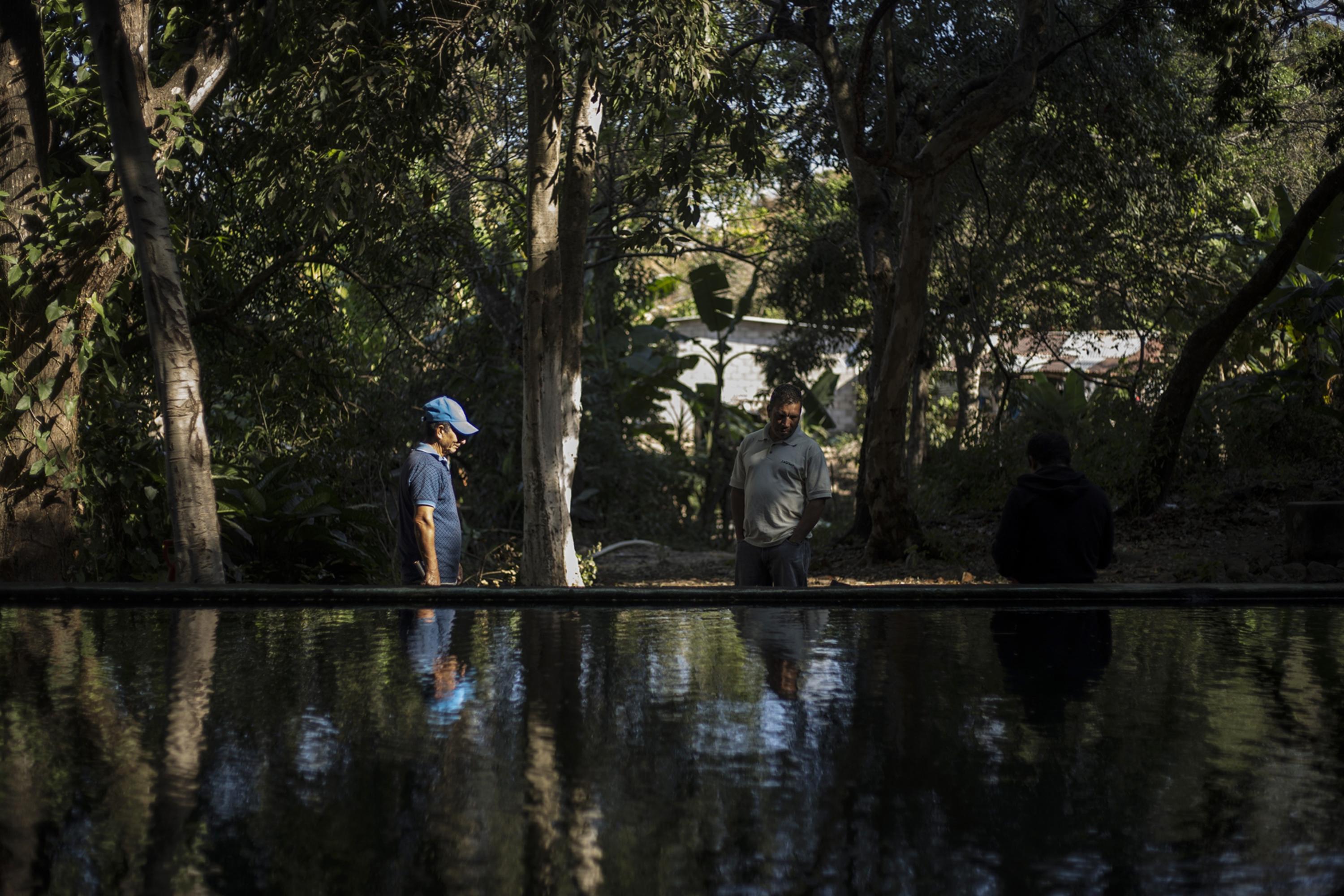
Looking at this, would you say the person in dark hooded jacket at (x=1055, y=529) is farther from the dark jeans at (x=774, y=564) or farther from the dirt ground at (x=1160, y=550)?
the dirt ground at (x=1160, y=550)

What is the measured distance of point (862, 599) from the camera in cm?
274

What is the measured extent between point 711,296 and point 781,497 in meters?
10.2

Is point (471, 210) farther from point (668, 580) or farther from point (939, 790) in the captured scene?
point (939, 790)

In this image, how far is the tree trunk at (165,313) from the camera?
5.49 metres

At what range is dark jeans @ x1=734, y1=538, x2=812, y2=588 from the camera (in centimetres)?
625

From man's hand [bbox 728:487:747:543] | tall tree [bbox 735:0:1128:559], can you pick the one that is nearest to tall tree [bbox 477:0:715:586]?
tall tree [bbox 735:0:1128:559]

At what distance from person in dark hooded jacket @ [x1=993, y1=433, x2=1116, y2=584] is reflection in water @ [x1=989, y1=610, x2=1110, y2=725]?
274 centimetres

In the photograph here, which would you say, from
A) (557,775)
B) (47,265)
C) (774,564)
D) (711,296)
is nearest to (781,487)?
(774,564)

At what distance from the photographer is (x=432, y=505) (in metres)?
5.89

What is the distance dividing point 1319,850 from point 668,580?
484 inches

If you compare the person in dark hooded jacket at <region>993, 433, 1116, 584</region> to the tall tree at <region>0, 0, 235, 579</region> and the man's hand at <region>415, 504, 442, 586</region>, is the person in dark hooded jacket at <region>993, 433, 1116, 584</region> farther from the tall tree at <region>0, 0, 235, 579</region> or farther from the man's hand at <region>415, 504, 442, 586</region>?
the tall tree at <region>0, 0, 235, 579</region>

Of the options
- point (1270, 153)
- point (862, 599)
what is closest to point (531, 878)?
point (862, 599)

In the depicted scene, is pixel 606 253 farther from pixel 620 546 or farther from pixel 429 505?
pixel 429 505

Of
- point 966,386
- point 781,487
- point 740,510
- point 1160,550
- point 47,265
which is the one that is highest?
point 966,386
